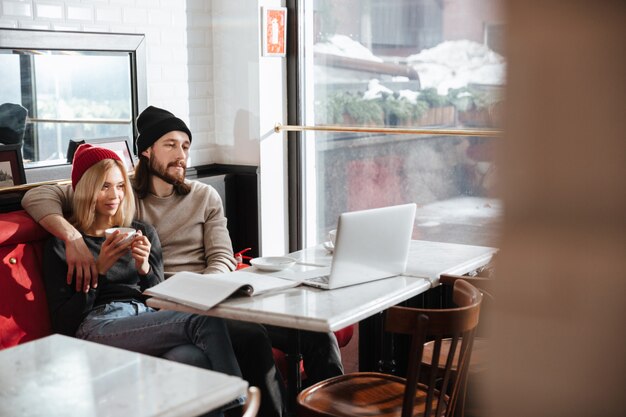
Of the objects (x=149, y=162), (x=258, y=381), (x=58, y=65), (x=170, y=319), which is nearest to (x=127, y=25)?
(x=58, y=65)

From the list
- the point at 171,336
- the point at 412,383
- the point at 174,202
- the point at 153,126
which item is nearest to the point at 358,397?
the point at 412,383

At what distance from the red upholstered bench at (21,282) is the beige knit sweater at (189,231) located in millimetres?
483

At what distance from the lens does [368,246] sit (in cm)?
267

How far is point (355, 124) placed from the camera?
15.0ft

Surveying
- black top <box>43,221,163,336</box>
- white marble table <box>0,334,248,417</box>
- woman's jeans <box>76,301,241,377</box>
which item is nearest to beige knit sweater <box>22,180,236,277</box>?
black top <box>43,221,163,336</box>

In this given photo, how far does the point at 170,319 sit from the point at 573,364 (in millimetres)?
2701

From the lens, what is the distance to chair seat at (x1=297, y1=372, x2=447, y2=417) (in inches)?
96.3

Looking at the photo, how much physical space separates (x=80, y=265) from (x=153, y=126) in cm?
86

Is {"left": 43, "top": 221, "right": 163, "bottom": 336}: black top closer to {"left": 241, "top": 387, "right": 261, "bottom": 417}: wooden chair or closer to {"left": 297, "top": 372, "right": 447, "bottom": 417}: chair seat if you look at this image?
{"left": 297, "top": 372, "right": 447, "bottom": 417}: chair seat

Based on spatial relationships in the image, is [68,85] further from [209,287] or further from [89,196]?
[209,287]

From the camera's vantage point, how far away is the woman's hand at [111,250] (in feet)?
9.77

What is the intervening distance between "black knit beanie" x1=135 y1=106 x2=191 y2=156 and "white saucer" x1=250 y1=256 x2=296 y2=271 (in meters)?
0.93

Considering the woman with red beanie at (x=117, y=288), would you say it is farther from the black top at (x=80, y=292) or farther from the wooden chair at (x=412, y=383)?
the wooden chair at (x=412, y=383)

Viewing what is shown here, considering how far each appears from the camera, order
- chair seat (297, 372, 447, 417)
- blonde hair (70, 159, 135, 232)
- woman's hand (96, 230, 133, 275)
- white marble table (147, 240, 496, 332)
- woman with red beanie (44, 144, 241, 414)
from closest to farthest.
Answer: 1. white marble table (147, 240, 496, 332)
2. chair seat (297, 372, 447, 417)
3. woman with red beanie (44, 144, 241, 414)
4. woman's hand (96, 230, 133, 275)
5. blonde hair (70, 159, 135, 232)
